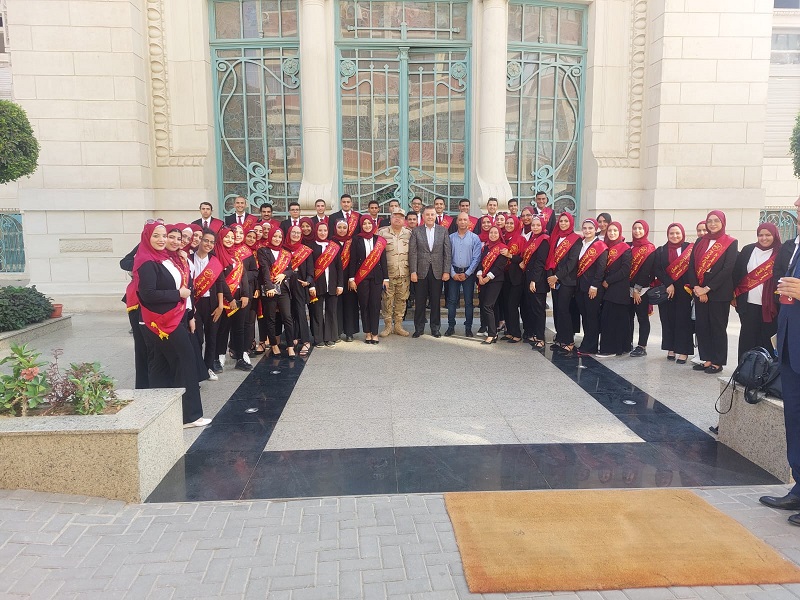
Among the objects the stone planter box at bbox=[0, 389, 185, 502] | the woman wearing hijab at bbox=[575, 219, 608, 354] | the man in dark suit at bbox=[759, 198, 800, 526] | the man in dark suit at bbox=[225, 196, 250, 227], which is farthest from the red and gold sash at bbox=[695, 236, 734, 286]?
the man in dark suit at bbox=[225, 196, 250, 227]

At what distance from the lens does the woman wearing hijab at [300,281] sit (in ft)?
25.4

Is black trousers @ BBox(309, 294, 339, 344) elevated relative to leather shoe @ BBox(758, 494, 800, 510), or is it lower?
elevated

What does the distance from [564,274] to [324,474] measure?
4.70 m

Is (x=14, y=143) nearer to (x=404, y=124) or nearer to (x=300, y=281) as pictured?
(x=300, y=281)

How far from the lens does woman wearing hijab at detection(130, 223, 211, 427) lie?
4.95 meters

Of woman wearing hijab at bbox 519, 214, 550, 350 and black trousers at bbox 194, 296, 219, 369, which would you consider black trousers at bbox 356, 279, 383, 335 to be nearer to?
woman wearing hijab at bbox 519, 214, 550, 350

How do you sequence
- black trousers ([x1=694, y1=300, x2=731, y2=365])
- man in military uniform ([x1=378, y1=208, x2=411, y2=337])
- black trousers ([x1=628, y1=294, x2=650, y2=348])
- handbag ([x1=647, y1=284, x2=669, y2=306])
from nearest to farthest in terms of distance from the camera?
black trousers ([x1=694, y1=300, x2=731, y2=365])
handbag ([x1=647, y1=284, x2=669, y2=306])
black trousers ([x1=628, y1=294, x2=650, y2=348])
man in military uniform ([x1=378, y1=208, x2=411, y2=337])

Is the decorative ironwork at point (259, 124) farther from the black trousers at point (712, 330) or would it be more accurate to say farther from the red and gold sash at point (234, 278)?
the black trousers at point (712, 330)

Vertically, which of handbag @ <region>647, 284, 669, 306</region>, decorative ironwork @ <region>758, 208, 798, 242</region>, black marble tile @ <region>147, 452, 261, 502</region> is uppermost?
decorative ironwork @ <region>758, 208, 798, 242</region>

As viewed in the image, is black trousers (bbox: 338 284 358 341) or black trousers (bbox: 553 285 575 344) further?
black trousers (bbox: 338 284 358 341)

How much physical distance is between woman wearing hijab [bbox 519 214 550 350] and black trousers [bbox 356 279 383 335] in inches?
83.5

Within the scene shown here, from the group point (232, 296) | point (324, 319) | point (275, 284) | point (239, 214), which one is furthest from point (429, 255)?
point (239, 214)

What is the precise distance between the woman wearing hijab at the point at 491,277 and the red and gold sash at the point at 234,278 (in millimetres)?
3441

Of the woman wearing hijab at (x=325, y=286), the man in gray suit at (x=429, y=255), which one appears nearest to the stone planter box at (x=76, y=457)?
the woman wearing hijab at (x=325, y=286)
